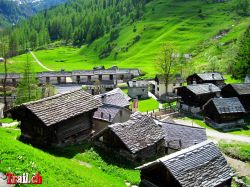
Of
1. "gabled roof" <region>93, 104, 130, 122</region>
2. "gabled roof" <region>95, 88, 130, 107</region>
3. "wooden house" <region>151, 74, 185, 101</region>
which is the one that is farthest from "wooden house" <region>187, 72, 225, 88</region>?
"gabled roof" <region>93, 104, 130, 122</region>

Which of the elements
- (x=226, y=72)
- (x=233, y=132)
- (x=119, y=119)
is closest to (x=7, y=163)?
(x=119, y=119)

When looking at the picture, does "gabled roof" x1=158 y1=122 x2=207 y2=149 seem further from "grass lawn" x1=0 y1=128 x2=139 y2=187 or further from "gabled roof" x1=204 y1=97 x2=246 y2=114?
"gabled roof" x1=204 y1=97 x2=246 y2=114

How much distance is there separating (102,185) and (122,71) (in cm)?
11960

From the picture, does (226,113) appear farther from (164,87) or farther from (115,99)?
(164,87)

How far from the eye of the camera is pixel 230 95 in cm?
7694

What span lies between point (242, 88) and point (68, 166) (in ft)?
174

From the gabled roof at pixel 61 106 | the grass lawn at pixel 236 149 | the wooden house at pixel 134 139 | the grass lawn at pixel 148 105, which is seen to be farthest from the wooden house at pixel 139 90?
the gabled roof at pixel 61 106

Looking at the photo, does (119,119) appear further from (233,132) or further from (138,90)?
(138,90)

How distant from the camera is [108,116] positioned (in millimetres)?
57031

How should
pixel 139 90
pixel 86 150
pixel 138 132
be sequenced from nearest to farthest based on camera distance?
pixel 86 150, pixel 138 132, pixel 139 90

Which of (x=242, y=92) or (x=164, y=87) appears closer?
(x=242, y=92)

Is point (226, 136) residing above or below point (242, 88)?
below

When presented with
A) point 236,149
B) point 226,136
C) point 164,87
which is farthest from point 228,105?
point 164,87

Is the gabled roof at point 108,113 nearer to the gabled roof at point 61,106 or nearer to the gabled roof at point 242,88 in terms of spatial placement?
the gabled roof at point 61,106
